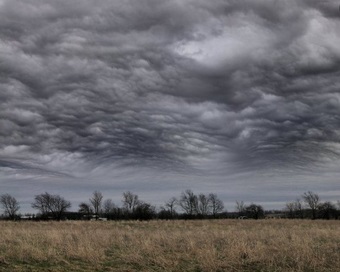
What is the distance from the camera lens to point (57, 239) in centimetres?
1773

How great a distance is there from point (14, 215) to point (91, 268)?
381 feet

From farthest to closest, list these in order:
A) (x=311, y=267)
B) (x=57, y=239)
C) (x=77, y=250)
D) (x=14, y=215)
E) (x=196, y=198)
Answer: (x=196, y=198)
(x=14, y=215)
(x=57, y=239)
(x=77, y=250)
(x=311, y=267)

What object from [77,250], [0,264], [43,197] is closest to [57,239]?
[77,250]

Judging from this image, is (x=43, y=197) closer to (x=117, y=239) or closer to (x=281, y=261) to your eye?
(x=117, y=239)

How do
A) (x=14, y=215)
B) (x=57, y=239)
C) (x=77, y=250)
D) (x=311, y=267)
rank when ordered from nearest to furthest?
(x=311, y=267) → (x=77, y=250) → (x=57, y=239) → (x=14, y=215)

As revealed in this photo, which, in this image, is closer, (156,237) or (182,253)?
(182,253)

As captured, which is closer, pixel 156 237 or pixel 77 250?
pixel 77 250

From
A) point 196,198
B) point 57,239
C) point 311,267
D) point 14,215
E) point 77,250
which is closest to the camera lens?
point 311,267

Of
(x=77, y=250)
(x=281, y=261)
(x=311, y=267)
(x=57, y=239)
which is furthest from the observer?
(x=57, y=239)

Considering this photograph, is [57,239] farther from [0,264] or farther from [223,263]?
[223,263]

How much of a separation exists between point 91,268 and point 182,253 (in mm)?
3701

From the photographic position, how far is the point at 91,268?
A: 11.7m

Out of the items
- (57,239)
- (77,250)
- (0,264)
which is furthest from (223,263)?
(57,239)

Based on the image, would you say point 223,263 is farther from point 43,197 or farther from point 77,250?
point 43,197
